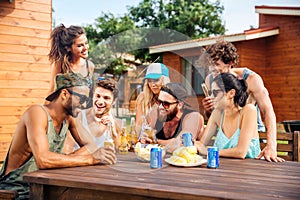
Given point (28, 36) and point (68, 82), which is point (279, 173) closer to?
point (68, 82)

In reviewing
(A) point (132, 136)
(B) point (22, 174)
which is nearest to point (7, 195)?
(B) point (22, 174)

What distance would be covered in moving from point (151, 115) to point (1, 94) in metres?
2.41

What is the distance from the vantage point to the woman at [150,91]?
252 centimetres

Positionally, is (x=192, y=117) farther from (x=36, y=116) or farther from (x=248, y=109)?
(x=36, y=116)

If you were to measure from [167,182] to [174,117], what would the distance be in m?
1.12

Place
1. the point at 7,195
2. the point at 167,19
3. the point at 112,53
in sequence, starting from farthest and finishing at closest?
the point at 167,19, the point at 112,53, the point at 7,195

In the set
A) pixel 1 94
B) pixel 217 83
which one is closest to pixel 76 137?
pixel 217 83

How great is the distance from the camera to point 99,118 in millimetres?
2377

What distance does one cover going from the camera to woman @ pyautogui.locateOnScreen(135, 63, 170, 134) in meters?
2.52

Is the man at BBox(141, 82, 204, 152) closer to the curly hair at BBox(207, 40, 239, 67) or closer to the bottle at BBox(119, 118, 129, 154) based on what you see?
the bottle at BBox(119, 118, 129, 154)

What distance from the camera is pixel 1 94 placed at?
14.0ft

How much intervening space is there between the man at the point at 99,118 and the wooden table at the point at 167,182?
0.47 metres

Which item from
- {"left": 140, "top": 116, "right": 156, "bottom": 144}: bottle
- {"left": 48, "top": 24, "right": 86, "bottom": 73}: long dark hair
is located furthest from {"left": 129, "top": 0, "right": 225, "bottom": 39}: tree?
{"left": 140, "top": 116, "right": 156, "bottom": 144}: bottle

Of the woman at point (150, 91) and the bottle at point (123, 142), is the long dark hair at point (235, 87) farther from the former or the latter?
the bottle at point (123, 142)
